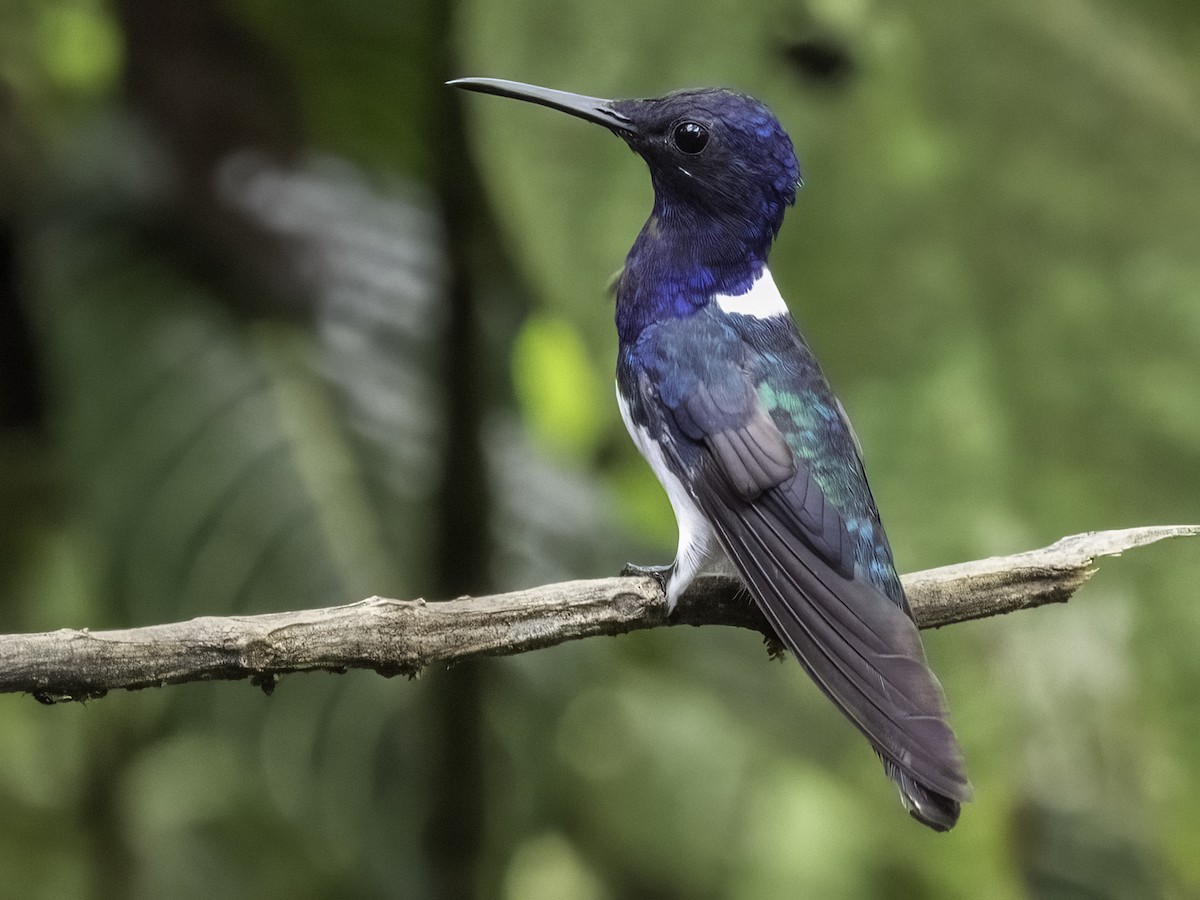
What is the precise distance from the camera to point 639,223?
6.62ft

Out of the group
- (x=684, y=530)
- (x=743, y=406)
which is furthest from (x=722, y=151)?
(x=684, y=530)

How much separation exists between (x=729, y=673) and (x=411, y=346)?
0.99m

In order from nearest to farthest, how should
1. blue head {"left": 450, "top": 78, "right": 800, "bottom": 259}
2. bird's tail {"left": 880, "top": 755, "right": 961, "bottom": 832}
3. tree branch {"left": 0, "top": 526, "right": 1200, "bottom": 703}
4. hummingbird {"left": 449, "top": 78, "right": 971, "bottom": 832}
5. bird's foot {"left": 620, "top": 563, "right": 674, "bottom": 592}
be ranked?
tree branch {"left": 0, "top": 526, "right": 1200, "bottom": 703}
bird's tail {"left": 880, "top": 755, "right": 961, "bottom": 832}
hummingbird {"left": 449, "top": 78, "right": 971, "bottom": 832}
bird's foot {"left": 620, "top": 563, "right": 674, "bottom": 592}
blue head {"left": 450, "top": 78, "right": 800, "bottom": 259}

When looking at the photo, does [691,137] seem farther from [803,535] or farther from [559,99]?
[803,535]

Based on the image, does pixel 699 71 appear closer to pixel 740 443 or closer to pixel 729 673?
pixel 740 443

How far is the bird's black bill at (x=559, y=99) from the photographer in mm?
1726

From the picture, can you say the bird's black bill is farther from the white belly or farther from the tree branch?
the tree branch

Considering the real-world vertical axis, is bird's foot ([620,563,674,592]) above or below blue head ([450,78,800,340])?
below

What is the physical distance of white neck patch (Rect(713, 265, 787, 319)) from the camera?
6.42ft

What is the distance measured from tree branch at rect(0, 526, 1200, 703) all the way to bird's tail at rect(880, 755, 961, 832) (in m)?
0.30

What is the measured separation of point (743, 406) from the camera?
1814mm

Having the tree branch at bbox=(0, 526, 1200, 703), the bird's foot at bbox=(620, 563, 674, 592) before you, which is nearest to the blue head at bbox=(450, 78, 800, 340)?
the bird's foot at bbox=(620, 563, 674, 592)

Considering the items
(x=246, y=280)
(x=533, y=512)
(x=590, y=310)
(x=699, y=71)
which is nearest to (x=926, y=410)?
(x=590, y=310)

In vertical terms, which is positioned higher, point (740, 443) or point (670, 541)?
point (740, 443)
